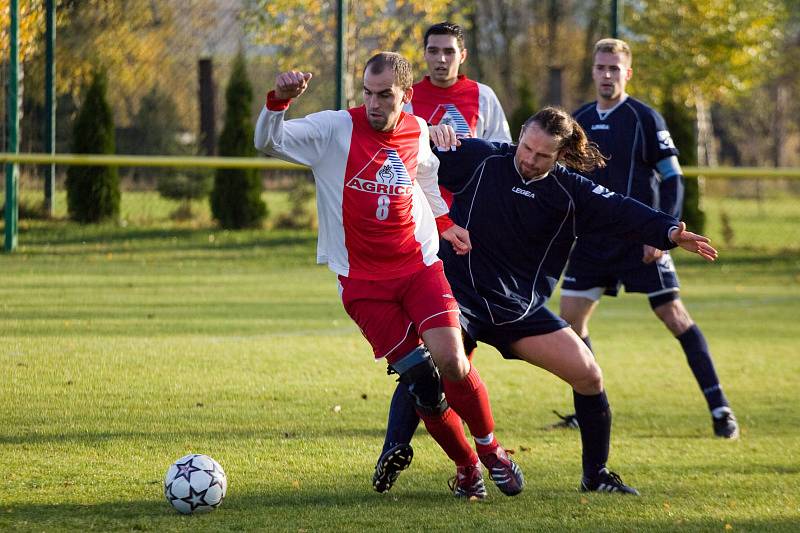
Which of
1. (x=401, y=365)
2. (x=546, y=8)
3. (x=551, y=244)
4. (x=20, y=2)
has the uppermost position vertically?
(x=546, y=8)

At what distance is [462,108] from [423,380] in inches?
95.8

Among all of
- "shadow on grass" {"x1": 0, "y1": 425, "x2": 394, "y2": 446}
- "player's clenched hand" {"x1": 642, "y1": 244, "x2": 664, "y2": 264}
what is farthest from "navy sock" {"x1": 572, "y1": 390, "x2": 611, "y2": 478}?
"player's clenched hand" {"x1": 642, "y1": 244, "x2": 664, "y2": 264}

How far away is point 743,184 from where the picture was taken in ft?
119

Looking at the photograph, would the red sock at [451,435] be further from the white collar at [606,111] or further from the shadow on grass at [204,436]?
the white collar at [606,111]

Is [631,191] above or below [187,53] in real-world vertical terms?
below

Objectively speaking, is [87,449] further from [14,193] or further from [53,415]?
[14,193]

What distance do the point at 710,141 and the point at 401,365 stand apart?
35.6m

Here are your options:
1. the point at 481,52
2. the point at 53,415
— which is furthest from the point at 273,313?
the point at 481,52

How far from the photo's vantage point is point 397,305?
4805 millimetres

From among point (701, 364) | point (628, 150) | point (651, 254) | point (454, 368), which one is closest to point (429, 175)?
Result: point (454, 368)

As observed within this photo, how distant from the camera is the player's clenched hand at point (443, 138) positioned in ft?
16.5

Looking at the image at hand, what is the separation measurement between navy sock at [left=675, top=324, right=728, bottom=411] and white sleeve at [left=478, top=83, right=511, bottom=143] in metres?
1.61

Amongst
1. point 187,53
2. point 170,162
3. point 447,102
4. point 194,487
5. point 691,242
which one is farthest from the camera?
point 187,53

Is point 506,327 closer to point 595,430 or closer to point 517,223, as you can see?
point 517,223
